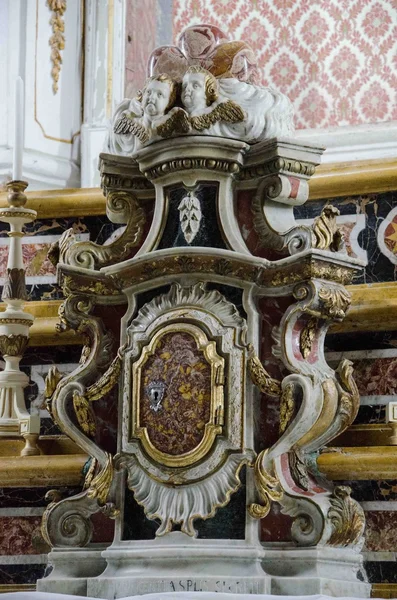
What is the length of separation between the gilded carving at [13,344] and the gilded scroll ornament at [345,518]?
111 centimetres

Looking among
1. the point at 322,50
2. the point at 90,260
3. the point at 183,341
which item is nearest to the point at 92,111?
the point at 322,50

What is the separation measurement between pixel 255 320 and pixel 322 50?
1.50 m

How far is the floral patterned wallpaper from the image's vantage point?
4621 millimetres

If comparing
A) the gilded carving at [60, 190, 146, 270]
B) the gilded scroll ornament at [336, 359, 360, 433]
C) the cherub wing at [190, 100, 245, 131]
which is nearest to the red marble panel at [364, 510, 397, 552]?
the gilded scroll ornament at [336, 359, 360, 433]

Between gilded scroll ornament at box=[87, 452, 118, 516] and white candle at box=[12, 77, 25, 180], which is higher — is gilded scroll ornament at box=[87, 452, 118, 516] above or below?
below

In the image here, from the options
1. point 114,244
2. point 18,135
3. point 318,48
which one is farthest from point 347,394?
point 318,48

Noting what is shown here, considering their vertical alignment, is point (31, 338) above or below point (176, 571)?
above

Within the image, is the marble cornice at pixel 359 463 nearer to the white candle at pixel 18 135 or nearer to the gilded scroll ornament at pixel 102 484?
the gilded scroll ornament at pixel 102 484

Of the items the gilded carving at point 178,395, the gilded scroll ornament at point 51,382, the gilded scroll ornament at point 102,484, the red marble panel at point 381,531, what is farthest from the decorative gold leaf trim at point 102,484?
the red marble panel at point 381,531

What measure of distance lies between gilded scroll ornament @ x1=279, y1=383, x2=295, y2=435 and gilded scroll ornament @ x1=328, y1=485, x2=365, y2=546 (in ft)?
0.61

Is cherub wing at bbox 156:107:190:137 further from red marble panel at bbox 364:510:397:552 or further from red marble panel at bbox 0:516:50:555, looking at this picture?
red marble panel at bbox 0:516:50:555

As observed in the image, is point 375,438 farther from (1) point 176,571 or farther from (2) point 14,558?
(2) point 14,558

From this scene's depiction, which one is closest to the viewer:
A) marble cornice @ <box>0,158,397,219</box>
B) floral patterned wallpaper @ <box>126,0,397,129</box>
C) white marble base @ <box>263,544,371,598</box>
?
white marble base @ <box>263,544,371,598</box>

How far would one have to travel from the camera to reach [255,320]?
3.50 meters
